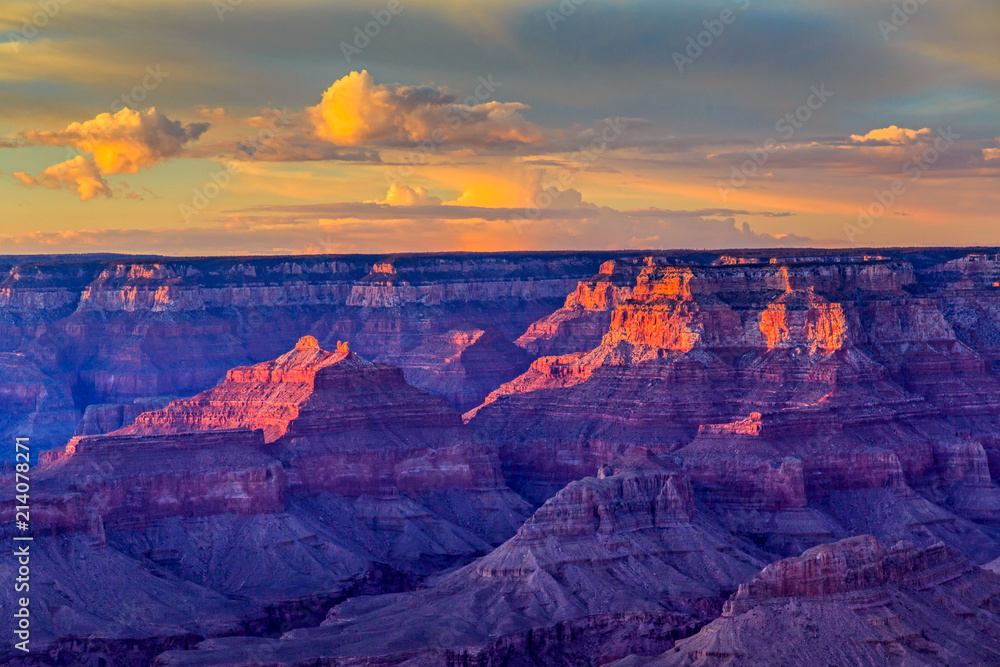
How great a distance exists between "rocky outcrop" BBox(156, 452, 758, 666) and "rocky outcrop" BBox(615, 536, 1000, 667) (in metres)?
11.4

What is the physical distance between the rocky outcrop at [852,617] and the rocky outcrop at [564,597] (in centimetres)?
1142

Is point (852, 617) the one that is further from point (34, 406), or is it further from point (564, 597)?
point (34, 406)

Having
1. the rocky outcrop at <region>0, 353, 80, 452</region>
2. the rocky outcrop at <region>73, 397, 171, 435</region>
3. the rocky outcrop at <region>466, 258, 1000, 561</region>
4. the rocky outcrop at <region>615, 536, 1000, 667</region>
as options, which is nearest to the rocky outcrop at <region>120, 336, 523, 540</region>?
the rocky outcrop at <region>466, 258, 1000, 561</region>

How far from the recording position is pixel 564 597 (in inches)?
4515

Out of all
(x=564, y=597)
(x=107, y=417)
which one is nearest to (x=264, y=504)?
(x=564, y=597)

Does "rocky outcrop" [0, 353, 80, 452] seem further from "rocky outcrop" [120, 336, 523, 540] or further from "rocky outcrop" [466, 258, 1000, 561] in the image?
"rocky outcrop" [466, 258, 1000, 561]

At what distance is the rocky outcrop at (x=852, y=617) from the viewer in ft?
317

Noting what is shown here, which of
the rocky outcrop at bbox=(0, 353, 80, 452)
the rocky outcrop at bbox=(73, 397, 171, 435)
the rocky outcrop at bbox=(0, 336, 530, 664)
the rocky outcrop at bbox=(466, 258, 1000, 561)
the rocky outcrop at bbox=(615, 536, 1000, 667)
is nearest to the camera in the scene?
the rocky outcrop at bbox=(615, 536, 1000, 667)

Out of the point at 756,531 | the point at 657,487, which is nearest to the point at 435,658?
the point at 657,487

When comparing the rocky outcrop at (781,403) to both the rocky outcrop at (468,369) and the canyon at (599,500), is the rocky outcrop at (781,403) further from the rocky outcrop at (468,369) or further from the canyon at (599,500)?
the rocky outcrop at (468,369)

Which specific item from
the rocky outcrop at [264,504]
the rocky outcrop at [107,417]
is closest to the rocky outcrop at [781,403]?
the rocky outcrop at [264,504]

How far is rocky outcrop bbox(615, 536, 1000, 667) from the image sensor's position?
9662 centimetres

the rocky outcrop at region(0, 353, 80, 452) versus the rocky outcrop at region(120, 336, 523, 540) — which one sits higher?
the rocky outcrop at region(0, 353, 80, 452)

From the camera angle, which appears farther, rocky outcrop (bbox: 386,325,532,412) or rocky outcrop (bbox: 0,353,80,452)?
rocky outcrop (bbox: 386,325,532,412)
